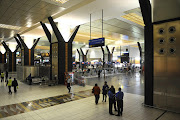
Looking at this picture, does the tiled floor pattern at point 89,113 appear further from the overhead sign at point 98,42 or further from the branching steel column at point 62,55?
the branching steel column at point 62,55

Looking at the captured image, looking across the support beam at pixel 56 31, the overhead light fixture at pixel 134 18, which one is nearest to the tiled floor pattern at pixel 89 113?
the support beam at pixel 56 31

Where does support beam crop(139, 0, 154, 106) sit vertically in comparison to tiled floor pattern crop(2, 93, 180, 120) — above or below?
above

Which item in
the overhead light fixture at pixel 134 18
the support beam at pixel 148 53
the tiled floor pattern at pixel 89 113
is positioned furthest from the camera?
the overhead light fixture at pixel 134 18

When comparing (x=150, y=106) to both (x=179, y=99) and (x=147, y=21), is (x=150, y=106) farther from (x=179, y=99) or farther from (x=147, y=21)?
(x=147, y=21)

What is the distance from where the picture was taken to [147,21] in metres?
6.49

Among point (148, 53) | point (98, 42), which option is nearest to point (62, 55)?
point (98, 42)

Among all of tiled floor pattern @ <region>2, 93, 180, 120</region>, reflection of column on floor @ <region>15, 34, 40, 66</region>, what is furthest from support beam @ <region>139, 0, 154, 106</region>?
reflection of column on floor @ <region>15, 34, 40, 66</region>

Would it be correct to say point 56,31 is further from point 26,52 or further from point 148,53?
point 26,52

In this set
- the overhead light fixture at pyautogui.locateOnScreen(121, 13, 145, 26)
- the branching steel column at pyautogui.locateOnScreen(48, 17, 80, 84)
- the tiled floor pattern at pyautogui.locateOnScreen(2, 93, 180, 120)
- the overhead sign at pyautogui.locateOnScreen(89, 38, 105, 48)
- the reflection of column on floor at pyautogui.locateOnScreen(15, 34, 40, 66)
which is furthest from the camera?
the reflection of column on floor at pyautogui.locateOnScreen(15, 34, 40, 66)

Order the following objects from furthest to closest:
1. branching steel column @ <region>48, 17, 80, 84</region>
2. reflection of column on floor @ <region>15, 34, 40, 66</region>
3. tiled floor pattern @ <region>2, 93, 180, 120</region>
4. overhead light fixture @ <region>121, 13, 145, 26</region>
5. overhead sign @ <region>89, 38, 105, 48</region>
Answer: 1. reflection of column on floor @ <region>15, 34, 40, 66</region>
2. branching steel column @ <region>48, 17, 80, 84</region>
3. overhead light fixture @ <region>121, 13, 145, 26</region>
4. overhead sign @ <region>89, 38, 105, 48</region>
5. tiled floor pattern @ <region>2, 93, 180, 120</region>

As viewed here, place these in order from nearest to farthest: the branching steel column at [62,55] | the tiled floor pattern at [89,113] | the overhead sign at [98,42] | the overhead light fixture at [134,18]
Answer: the tiled floor pattern at [89,113] → the overhead sign at [98,42] → the overhead light fixture at [134,18] → the branching steel column at [62,55]

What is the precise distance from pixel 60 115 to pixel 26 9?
8421mm

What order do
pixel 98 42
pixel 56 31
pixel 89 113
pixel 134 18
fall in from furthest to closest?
1. pixel 134 18
2. pixel 56 31
3. pixel 98 42
4. pixel 89 113

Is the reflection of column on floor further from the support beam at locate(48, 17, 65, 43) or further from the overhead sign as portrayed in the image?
the overhead sign
